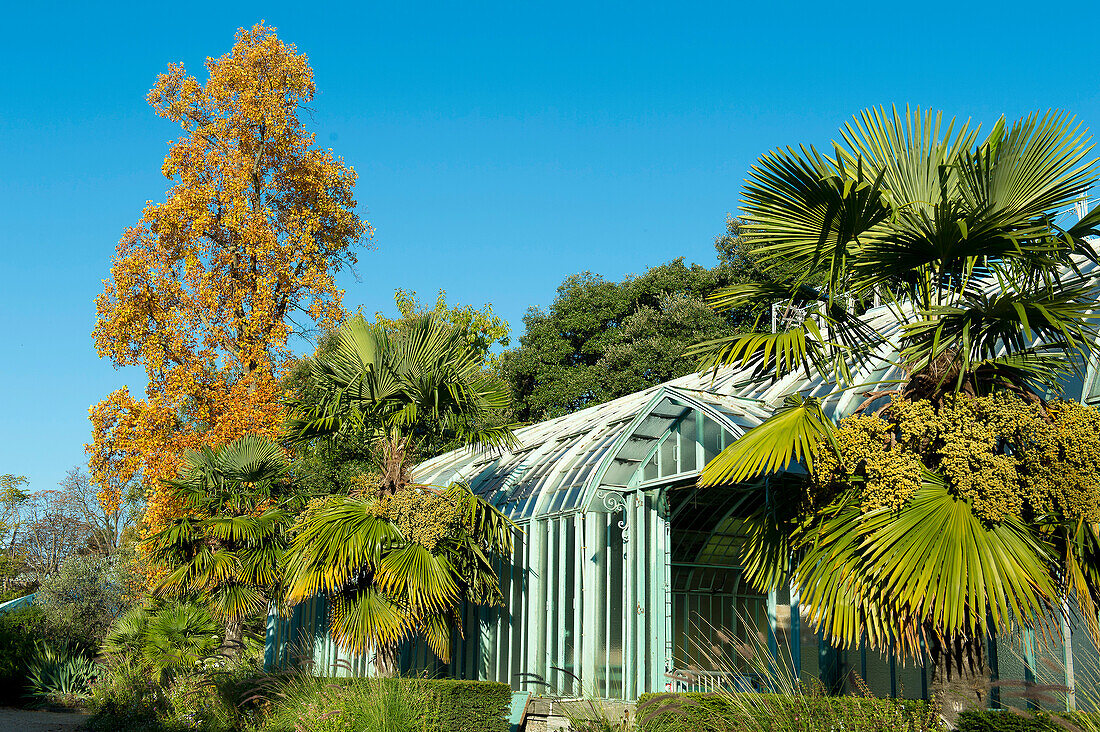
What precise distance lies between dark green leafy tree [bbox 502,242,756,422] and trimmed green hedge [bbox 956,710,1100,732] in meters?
21.0

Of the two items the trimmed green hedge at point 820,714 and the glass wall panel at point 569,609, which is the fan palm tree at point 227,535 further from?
the trimmed green hedge at point 820,714

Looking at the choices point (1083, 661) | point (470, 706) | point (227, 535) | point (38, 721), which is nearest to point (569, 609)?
point (470, 706)

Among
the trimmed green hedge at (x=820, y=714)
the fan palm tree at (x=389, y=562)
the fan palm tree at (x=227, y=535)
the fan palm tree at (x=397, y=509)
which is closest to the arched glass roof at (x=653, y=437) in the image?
the fan palm tree at (x=397, y=509)

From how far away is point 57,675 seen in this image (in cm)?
2253

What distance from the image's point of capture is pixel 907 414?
291 inches

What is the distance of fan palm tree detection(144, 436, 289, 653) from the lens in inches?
623

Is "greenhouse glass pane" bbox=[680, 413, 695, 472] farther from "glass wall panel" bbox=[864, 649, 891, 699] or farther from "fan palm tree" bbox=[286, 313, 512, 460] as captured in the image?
"glass wall panel" bbox=[864, 649, 891, 699]

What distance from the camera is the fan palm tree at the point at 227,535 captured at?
1583 centimetres

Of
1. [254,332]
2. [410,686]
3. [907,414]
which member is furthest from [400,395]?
[254,332]

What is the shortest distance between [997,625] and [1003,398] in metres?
1.79

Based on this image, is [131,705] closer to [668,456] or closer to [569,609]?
[569,609]

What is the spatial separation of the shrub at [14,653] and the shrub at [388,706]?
559 inches

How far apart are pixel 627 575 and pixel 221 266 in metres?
16.6

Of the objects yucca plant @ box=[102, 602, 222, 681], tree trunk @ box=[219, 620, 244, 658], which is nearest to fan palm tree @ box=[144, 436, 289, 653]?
tree trunk @ box=[219, 620, 244, 658]
